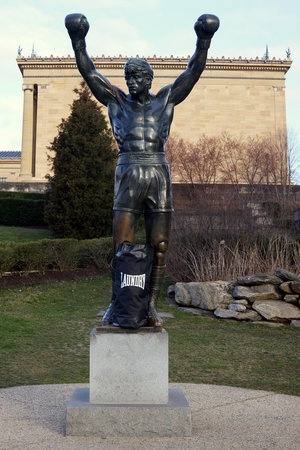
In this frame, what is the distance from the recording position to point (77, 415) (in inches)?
158

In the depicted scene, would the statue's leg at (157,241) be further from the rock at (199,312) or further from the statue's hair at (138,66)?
the rock at (199,312)

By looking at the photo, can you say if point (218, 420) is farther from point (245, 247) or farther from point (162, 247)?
point (245, 247)

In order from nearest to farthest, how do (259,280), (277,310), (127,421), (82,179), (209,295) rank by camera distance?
(127,421)
(277,310)
(259,280)
(209,295)
(82,179)

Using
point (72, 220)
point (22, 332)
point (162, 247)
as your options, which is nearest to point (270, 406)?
point (162, 247)

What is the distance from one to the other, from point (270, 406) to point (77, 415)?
7.00 ft

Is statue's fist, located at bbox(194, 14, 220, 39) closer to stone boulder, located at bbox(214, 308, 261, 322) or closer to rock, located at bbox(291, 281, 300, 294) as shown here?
rock, located at bbox(291, 281, 300, 294)

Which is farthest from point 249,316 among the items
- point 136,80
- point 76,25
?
point 76,25

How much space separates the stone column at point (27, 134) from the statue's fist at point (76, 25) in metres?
37.4

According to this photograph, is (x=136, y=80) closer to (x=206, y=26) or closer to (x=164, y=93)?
(x=164, y=93)

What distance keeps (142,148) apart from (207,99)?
38.6m

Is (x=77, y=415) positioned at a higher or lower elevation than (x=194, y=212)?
lower

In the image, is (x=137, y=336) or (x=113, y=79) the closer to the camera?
(x=137, y=336)

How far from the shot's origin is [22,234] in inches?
772

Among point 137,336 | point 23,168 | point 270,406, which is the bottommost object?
point 270,406
